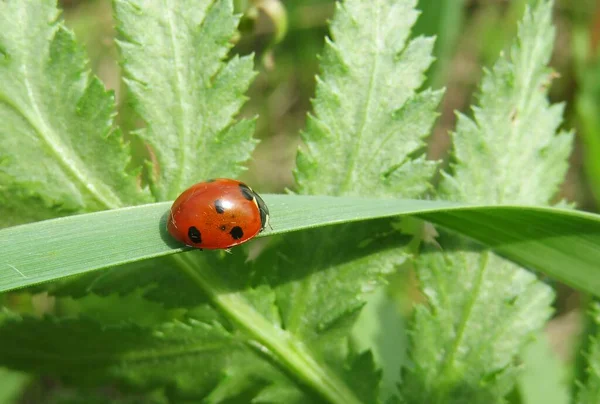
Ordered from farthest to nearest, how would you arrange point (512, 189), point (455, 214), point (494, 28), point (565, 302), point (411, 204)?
point (494, 28), point (565, 302), point (512, 189), point (455, 214), point (411, 204)

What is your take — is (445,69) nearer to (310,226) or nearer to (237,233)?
(237,233)

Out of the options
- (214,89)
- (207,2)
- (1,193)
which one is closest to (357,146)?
(214,89)

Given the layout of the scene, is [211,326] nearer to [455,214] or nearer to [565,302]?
[455,214]

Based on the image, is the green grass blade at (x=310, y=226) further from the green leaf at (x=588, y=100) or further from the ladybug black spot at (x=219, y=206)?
the green leaf at (x=588, y=100)

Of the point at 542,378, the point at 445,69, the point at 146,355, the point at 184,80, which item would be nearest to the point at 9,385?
the point at 146,355

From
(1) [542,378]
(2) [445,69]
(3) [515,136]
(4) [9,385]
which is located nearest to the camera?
(3) [515,136]

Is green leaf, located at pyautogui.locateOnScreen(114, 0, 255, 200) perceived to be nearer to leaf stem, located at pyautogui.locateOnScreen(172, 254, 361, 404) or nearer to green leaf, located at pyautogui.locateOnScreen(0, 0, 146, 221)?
green leaf, located at pyautogui.locateOnScreen(0, 0, 146, 221)

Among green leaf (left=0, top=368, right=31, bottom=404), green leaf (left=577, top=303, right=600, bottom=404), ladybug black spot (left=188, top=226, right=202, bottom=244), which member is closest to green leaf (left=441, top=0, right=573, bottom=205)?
green leaf (left=577, top=303, right=600, bottom=404)
